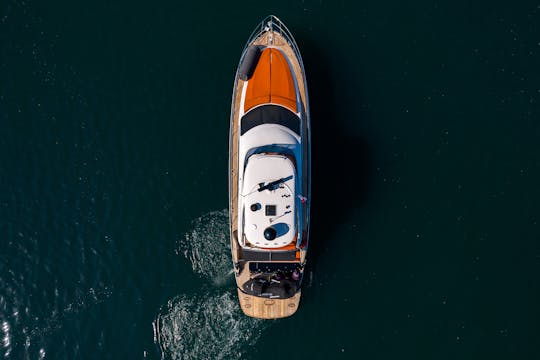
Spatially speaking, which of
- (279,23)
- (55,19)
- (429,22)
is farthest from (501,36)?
(55,19)

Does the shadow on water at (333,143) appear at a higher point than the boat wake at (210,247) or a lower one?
higher

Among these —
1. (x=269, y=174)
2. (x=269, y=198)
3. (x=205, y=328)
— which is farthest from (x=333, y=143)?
(x=205, y=328)

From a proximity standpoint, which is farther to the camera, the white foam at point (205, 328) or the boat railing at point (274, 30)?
the white foam at point (205, 328)

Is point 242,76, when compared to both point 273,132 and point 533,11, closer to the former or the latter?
point 273,132

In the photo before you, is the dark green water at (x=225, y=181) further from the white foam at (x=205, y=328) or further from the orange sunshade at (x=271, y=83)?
the orange sunshade at (x=271, y=83)

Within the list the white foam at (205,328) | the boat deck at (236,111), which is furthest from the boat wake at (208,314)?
the boat deck at (236,111)

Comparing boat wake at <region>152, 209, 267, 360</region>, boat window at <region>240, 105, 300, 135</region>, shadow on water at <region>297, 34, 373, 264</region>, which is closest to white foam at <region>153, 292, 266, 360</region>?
boat wake at <region>152, 209, 267, 360</region>

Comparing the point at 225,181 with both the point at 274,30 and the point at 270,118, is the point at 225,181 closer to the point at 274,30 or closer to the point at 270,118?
the point at 270,118
